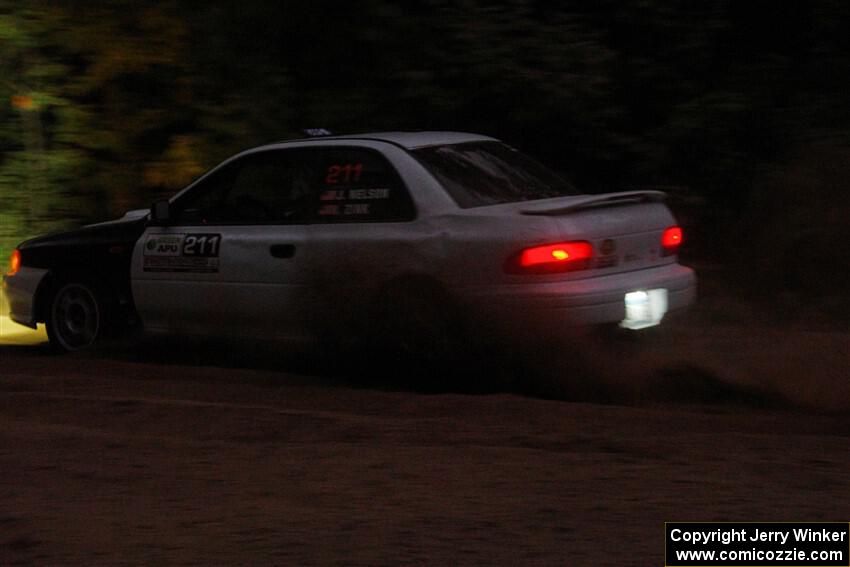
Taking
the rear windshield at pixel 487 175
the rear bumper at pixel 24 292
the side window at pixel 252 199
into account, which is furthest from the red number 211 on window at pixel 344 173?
the rear bumper at pixel 24 292

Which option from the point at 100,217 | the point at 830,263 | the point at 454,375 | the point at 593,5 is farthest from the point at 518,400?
the point at 100,217

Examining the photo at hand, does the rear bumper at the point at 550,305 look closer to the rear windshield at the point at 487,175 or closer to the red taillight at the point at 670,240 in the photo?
the red taillight at the point at 670,240

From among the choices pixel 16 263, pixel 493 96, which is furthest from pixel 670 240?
pixel 16 263

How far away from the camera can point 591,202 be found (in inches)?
291

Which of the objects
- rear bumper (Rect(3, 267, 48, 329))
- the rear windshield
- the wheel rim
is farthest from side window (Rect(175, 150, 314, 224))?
rear bumper (Rect(3, 267, 48, 329))

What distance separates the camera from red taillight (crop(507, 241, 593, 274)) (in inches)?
282

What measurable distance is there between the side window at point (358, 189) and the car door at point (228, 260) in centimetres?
15

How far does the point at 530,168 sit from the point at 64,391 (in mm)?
3295

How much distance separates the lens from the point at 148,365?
29.2 ft

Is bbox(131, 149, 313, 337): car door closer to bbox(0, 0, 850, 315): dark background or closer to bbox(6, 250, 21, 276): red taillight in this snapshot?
bbox(6, 250, 21, 276): red taillight

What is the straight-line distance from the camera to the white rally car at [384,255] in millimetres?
7254

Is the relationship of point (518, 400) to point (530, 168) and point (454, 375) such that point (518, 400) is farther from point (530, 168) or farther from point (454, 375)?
point (530, 168)

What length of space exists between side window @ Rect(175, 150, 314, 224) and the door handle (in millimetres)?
181

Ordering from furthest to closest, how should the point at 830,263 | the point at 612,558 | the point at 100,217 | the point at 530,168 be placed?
the point at 100,217 < the point at 830,263 < the point at 530,168 < the point at 612,558
